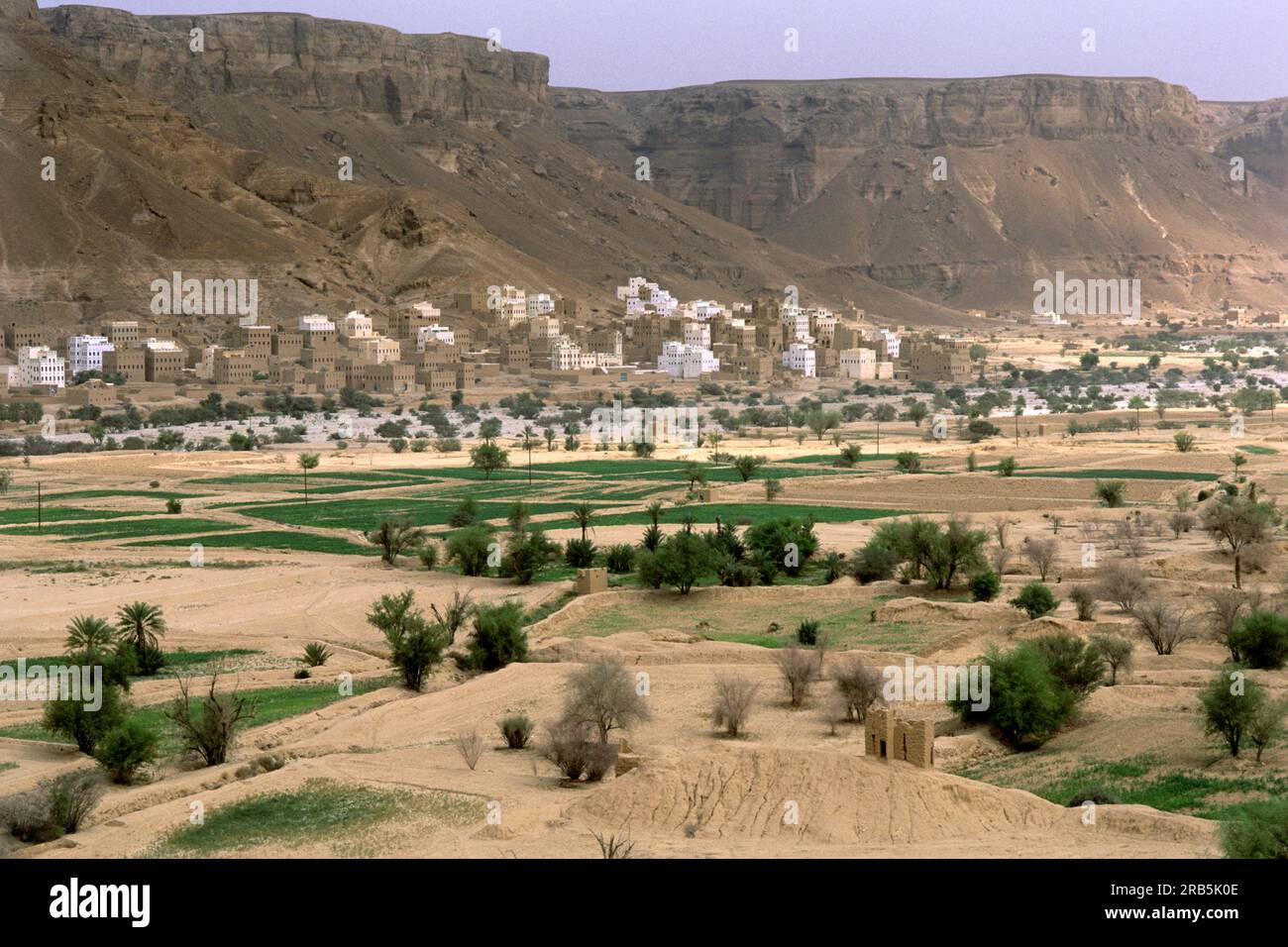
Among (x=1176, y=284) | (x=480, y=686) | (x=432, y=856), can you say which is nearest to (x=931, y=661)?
(x=480, y=686)

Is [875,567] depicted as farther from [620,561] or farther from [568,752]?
[568,752]

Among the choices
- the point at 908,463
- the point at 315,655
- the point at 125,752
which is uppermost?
the point at 908,463

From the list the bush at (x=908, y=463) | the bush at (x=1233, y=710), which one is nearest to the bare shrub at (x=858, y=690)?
the bush at (x=1233, y=710)

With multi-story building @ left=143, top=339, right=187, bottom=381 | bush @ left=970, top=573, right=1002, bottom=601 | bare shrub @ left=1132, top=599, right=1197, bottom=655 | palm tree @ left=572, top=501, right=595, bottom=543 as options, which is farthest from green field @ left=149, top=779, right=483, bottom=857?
multi-story building @ left=143, top=339, right=187, bottom=381

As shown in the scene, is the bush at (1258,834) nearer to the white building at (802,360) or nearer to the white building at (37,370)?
the white building at (37,370)

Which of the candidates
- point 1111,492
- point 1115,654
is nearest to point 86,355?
point 1111,492
